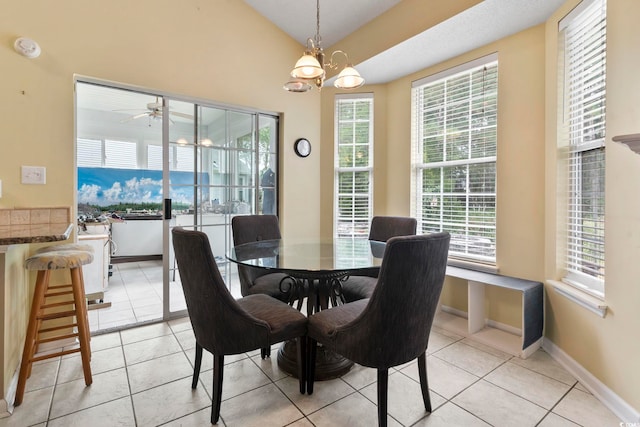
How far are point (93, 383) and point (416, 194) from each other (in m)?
3.23

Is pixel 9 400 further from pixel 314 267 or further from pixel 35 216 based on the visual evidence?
pixel 314 267

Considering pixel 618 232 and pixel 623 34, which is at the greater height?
pixel 623 34

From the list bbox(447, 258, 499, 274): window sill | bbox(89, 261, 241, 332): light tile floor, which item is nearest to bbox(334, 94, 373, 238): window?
bbox(447, 258, 499, 274): window sill

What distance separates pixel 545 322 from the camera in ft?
8.07

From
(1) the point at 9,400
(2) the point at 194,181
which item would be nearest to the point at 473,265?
(2) the point at 194,181

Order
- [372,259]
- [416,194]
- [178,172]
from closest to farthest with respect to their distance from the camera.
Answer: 1. [372,259]
2. [178,172]
3. [416,194]

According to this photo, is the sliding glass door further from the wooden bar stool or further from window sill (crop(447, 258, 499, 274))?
window sill (crop(447, 258, 499, 274))

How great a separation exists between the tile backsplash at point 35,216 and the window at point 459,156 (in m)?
3.24

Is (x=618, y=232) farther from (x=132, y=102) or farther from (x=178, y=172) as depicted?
(x=132, y=102)

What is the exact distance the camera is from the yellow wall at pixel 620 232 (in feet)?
5.33

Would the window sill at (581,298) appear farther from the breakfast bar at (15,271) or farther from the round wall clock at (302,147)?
the breakfast bar at (15,271)

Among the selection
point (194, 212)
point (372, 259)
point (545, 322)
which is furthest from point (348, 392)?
point (194, 212)

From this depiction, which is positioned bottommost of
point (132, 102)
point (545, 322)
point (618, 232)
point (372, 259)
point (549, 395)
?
point (549, 395)

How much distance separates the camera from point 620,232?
1.72 meters
